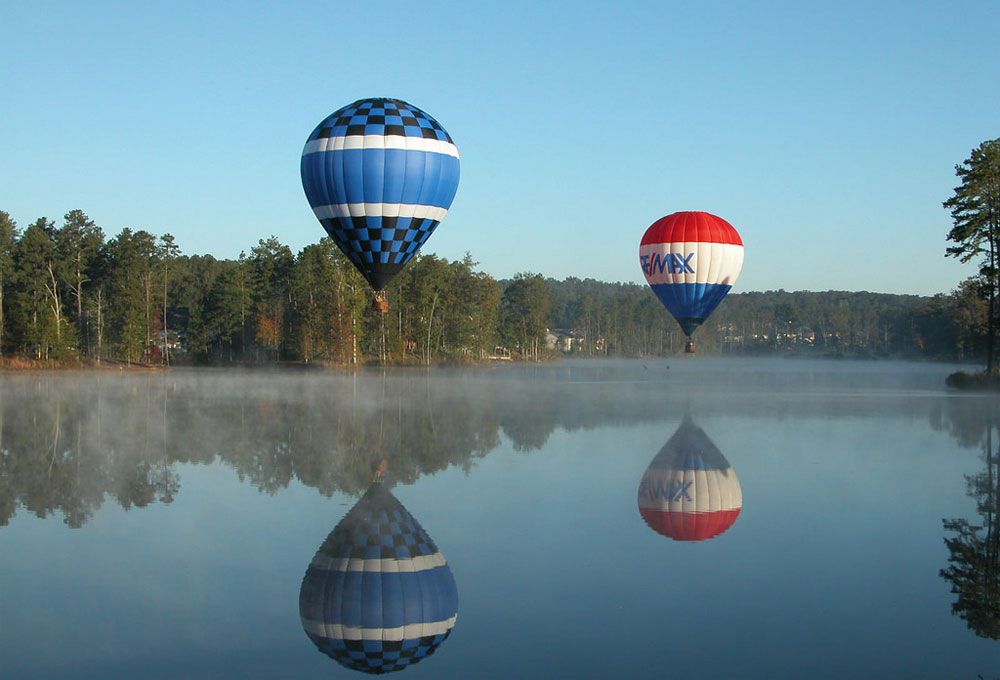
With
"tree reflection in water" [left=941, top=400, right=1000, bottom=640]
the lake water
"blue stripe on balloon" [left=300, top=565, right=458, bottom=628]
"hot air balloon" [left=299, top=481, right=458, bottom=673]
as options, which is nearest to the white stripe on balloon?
the lake water

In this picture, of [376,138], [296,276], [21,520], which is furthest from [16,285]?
[21,520]

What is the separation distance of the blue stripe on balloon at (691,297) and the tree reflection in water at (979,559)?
20.1 meters

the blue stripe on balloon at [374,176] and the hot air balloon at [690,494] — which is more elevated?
the blue stripe on balloon at [374,176]

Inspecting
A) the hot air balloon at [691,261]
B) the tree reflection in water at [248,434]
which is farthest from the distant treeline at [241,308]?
the tree reflection in water at [248,434]

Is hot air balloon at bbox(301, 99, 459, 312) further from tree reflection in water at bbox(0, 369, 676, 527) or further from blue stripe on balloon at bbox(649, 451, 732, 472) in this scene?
blue stripe on balloon at bbox(649, 451, 732, 472)

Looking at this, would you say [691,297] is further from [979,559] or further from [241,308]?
[241,308]

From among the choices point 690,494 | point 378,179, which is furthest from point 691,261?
point 690,494

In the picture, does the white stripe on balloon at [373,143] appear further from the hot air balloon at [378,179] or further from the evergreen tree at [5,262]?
the evergreen tree at [5,262]

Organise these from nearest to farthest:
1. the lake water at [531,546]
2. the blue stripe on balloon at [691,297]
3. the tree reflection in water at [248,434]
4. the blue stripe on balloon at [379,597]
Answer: the lake water at [531,546]
the blue stripe on balloon at [379,597]
the tree reflection in water at [248,434]
the blue stripe on balloon at [691,297]

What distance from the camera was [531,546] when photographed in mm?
11469

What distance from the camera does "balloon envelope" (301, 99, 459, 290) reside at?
1093 inches

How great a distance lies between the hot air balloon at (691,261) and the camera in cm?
3769

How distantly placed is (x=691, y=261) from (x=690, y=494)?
23.5m

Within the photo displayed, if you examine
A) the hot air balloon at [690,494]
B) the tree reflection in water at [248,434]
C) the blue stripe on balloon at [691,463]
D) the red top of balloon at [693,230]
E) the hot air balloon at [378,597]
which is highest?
the red top of balloon at [693,230]
